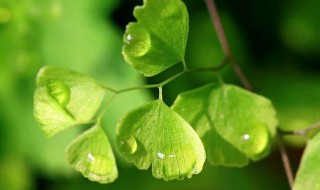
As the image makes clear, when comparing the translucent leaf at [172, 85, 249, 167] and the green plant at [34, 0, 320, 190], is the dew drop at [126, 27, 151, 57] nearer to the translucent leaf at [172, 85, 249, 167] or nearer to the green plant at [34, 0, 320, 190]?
the green plant at [34, 0, 320, 190]

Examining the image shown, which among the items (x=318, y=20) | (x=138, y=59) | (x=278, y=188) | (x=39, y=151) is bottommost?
(x=278, y=188)

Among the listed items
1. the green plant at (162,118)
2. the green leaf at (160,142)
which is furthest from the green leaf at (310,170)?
the green leaf at (160,142)

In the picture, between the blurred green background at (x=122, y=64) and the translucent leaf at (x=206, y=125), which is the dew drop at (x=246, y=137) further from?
the blurred green background at (x=122, y=64)

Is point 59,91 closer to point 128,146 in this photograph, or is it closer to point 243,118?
point 128,146

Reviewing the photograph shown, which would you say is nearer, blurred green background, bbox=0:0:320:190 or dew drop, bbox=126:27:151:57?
dew drop, bbox=126:27:151:57

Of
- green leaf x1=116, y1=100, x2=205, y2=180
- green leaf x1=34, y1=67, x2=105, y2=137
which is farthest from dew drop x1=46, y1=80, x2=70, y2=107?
green leaf x1=116, y1=100, x2=205, y2=180

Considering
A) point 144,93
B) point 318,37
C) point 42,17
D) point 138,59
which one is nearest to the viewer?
point 138,59

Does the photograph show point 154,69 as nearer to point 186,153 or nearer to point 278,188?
point 186,153

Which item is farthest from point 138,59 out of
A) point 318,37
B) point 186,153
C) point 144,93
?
point 318,37
